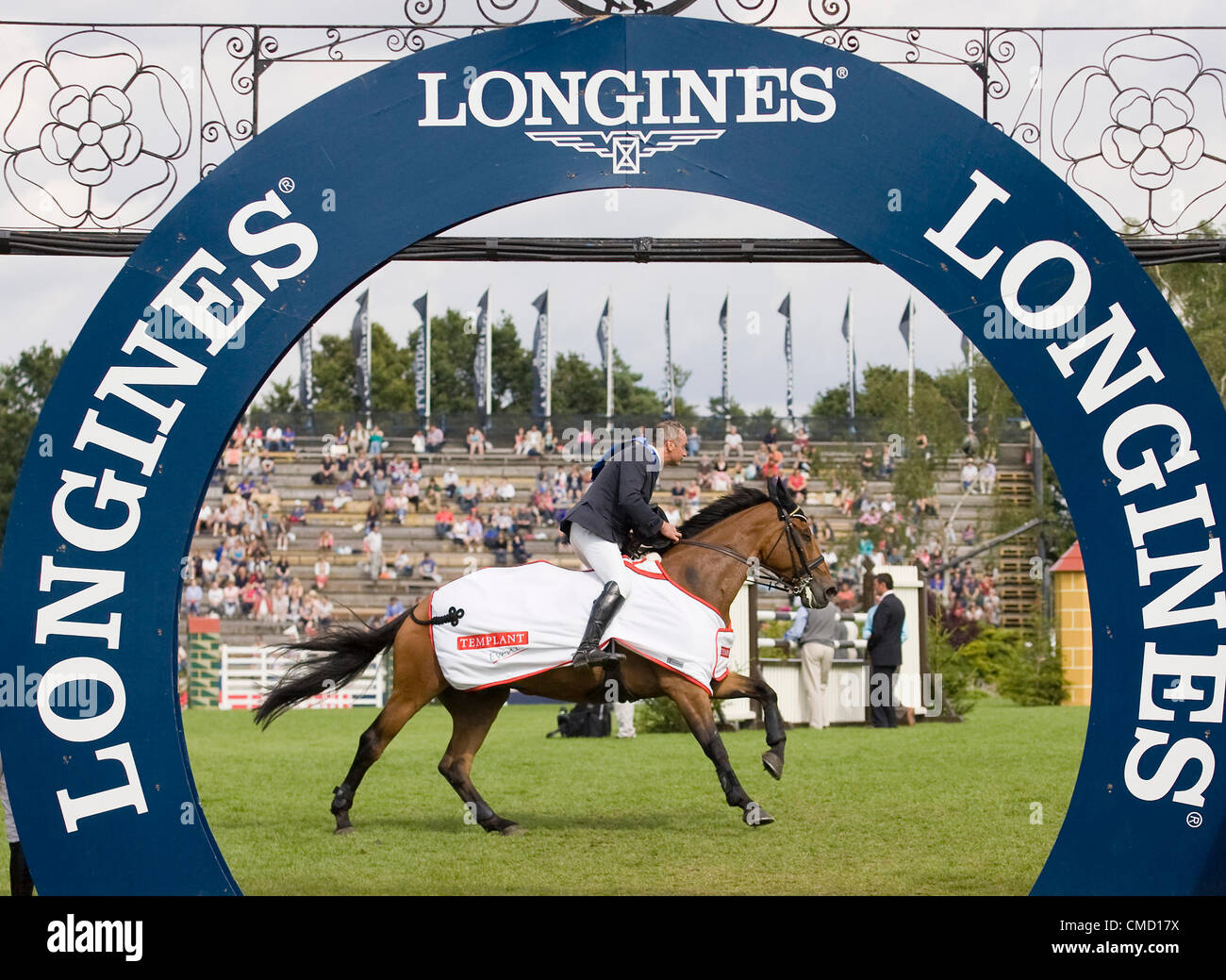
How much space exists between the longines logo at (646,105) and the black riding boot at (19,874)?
4170 mm

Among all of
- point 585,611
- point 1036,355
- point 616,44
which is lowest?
point 585,611

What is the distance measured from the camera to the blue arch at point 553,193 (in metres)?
6.46

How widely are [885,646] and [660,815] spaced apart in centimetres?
645

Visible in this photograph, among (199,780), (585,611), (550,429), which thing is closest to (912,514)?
(550,429)

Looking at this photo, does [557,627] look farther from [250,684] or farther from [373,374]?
[373,374]

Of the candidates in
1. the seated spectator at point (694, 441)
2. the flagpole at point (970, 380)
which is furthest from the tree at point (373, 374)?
the flagpole at point (970, 380)

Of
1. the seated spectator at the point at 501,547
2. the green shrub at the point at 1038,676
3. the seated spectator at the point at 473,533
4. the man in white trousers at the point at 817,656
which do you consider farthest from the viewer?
the seated spectator at the point at 473,533

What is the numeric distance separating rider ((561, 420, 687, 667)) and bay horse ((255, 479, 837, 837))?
0.37 metres

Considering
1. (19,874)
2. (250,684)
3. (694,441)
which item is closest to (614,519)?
(19,874)

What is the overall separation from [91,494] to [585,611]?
10.4 ft

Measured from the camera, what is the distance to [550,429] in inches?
1432

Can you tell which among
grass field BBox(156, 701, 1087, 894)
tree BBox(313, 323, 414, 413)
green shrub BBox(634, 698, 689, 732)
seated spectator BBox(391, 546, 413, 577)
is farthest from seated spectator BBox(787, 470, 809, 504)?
tree BBox(313, 323, 414, 413)

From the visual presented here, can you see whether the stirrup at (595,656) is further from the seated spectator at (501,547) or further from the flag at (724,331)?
the flag at (724,331)
